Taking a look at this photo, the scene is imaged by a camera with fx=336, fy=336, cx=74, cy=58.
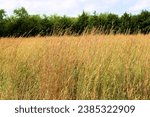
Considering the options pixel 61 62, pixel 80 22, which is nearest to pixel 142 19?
pixel 80 22

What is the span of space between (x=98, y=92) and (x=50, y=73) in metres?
0.68

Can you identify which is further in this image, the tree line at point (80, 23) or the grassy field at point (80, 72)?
the tree line at point (80, 23)

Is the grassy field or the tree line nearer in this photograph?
the grassy field

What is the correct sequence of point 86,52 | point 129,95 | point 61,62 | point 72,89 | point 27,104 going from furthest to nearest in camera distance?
1. point 86,52
2. point 61,62
3. point 72,89
4. point 129,95
5. point 27,104

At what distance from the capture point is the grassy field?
407cm

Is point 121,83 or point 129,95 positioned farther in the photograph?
point 121,83

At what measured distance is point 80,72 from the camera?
461 centimetres

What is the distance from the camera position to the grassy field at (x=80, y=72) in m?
4.07

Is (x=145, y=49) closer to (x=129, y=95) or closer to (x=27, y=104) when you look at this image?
(x=129, y=95)

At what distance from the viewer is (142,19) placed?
2556 cm

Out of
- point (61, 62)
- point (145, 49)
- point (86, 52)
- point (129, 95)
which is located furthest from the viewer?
point (145, 49)

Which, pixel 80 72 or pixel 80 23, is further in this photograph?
pixel 80 23

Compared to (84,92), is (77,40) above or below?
above

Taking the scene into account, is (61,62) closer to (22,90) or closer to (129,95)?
(22,90)
